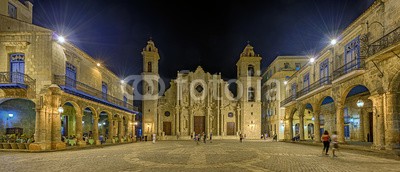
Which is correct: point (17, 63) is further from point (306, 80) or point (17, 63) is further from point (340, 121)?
point (306, 80)

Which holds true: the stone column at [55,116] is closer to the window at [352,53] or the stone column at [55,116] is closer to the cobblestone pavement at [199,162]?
the cobblestone pavement at [199,162]

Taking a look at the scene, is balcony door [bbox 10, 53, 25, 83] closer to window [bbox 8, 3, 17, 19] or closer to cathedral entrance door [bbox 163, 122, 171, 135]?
window [bbox 8, 3, 17, 19]

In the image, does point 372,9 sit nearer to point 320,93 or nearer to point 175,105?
point 320,93

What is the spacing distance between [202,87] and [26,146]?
37.5 meters

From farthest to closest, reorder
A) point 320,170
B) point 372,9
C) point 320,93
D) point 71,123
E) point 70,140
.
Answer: point 71,123 → point 320,93 → point 70,140 → point 372,9 → point 320,170

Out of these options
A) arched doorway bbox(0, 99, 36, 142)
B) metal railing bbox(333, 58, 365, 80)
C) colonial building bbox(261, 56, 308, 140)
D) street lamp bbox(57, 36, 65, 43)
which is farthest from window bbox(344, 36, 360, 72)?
colonial building bbox(261, 56, 308, 140)

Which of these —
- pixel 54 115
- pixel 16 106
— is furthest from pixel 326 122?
pixel 16 106

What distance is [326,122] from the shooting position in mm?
37719

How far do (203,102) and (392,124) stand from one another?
134 ft

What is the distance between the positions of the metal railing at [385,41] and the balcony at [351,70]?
4.31ft

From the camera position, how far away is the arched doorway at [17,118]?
2677 cm

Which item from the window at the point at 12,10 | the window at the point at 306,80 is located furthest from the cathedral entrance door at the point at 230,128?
the window at the point at 12,10

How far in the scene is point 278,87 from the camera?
171 feet

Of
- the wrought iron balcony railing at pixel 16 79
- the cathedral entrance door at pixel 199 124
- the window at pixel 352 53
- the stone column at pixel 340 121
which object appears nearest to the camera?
the window at pixel 352 53
